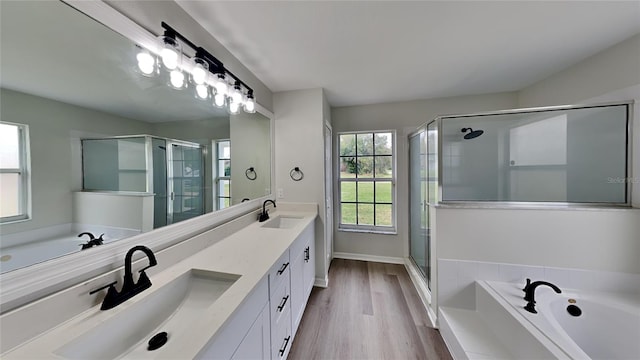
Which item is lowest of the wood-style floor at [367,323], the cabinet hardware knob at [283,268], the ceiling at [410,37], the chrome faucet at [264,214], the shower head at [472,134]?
the wood-style floor at [367,323]

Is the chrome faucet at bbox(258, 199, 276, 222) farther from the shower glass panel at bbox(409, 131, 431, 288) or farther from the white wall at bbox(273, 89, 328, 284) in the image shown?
the shower glass panel at bbox(409, 131, 431, 288)

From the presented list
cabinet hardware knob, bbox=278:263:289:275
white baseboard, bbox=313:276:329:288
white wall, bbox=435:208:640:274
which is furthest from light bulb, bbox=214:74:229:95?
white baseboard, bbox=313:276:329:288

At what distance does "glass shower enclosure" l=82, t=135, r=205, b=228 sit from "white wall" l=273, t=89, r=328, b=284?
105 centimetres

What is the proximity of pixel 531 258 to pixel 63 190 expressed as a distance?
2.98 metres

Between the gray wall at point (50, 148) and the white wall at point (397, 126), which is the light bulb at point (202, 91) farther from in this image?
the white wall at point (397, 126)

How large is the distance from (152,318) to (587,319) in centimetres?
273

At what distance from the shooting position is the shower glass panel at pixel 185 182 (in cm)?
126

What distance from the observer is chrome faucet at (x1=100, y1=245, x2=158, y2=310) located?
2.57ft

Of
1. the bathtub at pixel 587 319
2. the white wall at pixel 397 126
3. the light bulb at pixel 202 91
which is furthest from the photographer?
the white wall at pixel 397 126

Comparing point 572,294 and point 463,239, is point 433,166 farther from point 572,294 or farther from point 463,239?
point 572,294

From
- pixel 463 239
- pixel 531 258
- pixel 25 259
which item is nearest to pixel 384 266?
pixel 463 239

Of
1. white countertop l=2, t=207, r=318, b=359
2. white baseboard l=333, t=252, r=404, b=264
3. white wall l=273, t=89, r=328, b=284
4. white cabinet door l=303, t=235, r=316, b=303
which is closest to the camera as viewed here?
white countertop l=2, t=207, r=318, b=359

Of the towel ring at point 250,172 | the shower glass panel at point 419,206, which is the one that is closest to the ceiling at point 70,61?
the towel ring at point 250,172

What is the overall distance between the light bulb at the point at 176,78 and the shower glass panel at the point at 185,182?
0.37 meters
